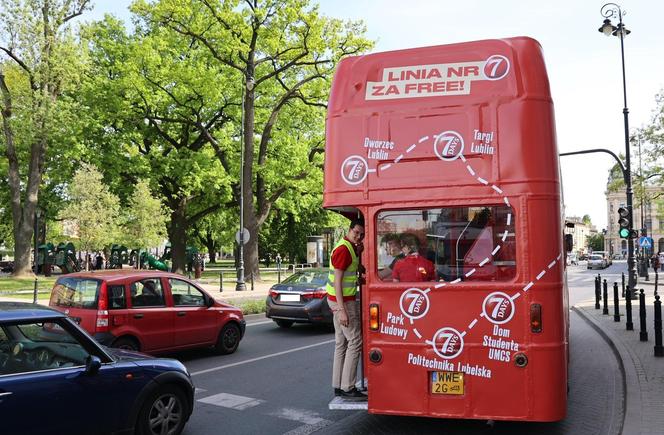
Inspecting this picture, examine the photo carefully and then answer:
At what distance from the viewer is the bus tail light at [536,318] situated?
4.76 metres

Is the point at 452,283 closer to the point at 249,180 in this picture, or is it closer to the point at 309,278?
the point at 309,278

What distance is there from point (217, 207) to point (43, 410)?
31.9 m

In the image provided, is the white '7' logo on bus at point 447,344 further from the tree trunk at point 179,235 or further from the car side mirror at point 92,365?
the tree trunk at point 179,235

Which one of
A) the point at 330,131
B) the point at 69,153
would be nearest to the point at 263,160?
the point at 69,153

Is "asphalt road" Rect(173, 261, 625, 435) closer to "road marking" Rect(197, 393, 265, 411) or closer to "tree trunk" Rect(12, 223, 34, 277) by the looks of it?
"road marking" Rect(197, 393, 265, 411)

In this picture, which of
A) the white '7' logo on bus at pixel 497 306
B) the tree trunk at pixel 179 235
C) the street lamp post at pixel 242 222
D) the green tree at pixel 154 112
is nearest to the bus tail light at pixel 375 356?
the white '7' logo on bus at pixel 497 306

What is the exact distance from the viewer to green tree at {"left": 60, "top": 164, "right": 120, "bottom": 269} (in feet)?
92.4

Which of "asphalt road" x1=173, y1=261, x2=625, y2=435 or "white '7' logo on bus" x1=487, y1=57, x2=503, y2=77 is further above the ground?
"white '7' logo on bus" x1=487, y1=57, x2=503, y2=77

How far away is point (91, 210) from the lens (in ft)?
93.3

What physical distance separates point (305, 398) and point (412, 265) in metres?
2.77

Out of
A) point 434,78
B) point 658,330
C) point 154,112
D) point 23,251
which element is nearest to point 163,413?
point 434,78

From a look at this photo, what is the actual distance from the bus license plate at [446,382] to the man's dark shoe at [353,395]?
0.85 meters

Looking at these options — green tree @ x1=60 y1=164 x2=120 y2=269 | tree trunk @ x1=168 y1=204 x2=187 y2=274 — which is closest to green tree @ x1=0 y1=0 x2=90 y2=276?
green tree @ x1=60 y1=164 x2=120 y2=269

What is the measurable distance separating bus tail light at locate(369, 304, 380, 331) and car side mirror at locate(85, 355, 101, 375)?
230cm
